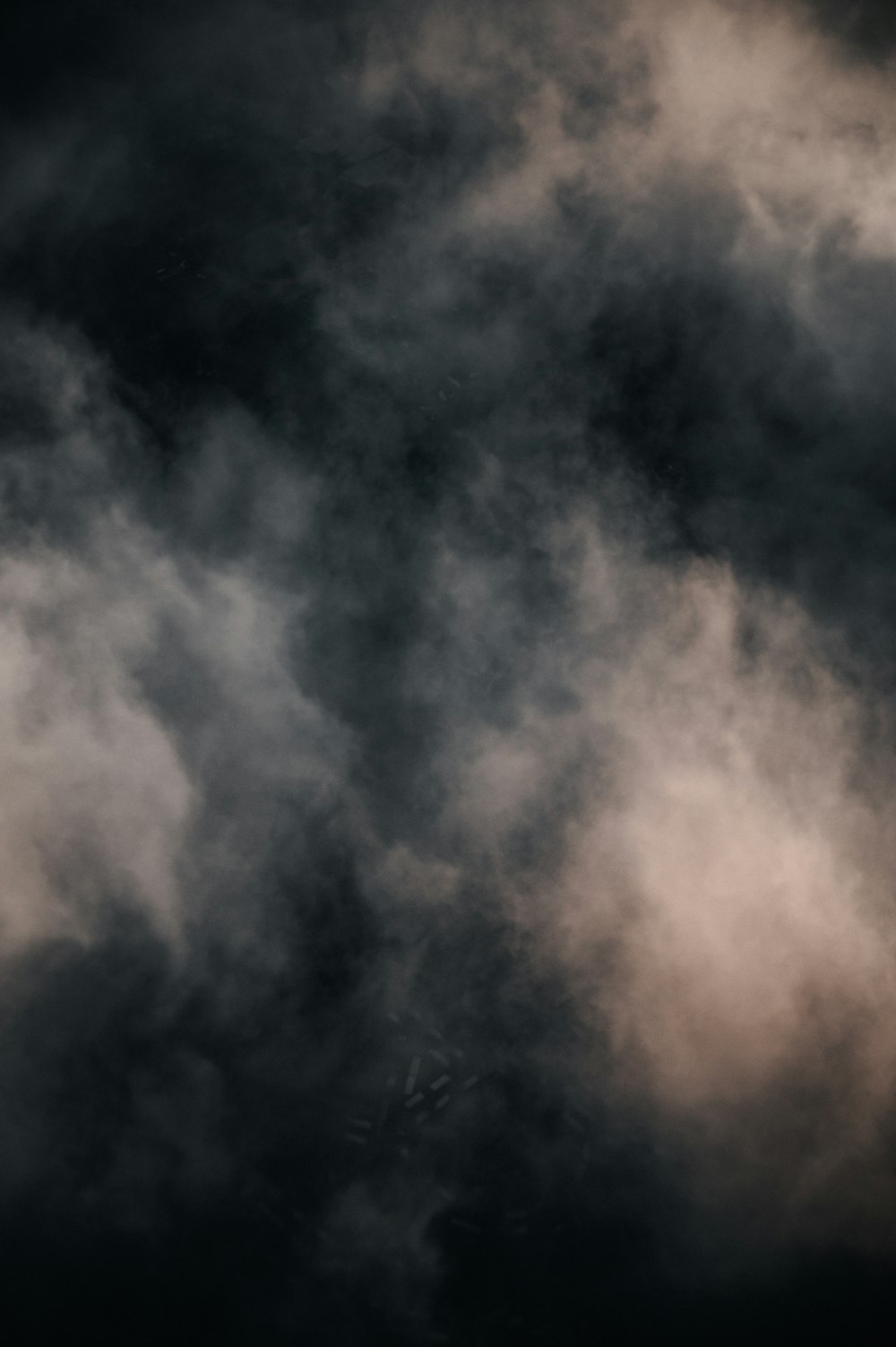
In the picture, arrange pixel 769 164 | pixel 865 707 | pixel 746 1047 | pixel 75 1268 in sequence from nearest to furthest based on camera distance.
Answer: pixel 75 1268 → pixel 746 1047 → pixel 865 707 → pixel 769 164

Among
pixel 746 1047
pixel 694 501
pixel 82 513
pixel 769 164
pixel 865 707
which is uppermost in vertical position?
pixel 769 164

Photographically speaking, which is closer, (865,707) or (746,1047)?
(746,1047)

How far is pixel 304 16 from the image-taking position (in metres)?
17.5

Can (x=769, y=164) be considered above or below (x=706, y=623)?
above

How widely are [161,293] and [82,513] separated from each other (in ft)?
12.7

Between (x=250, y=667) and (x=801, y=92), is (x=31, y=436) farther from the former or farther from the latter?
(x=801, y=92)

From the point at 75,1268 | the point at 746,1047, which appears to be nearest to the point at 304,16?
the point at 746,1047

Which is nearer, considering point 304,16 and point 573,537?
point 573,537

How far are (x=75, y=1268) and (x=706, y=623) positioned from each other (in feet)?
37.5

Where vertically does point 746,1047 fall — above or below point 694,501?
below

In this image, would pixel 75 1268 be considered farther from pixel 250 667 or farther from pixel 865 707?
pixel 865 707

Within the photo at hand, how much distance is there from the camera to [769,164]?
54.4ft

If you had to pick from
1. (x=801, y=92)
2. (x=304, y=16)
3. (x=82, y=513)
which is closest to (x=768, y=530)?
(x=801, y=92)

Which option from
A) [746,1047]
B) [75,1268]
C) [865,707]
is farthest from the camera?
[865,707]
